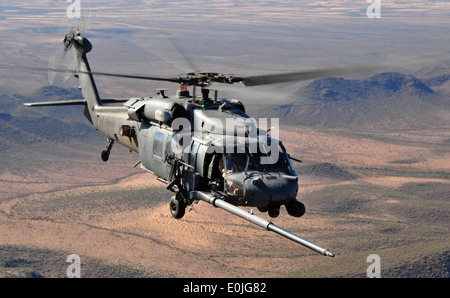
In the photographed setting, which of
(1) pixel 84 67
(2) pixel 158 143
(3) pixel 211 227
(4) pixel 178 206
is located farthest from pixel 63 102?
(3) pixel 211 227

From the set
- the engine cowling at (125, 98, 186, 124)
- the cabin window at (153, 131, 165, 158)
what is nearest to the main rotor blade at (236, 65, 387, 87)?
Result: the engine cowling at (125, 98, 186, 124)

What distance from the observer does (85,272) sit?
97.5 meters

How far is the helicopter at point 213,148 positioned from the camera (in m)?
27.6

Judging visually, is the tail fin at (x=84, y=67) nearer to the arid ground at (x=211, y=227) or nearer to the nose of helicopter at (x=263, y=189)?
the nose of helicopter at (x=263, y=189)

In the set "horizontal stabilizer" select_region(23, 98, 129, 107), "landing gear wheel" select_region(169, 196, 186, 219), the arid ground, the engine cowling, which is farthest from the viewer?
the arid ground

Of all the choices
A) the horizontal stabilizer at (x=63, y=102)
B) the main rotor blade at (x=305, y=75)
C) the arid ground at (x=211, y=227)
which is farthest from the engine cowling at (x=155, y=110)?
the arid ground at (x=211, y=227)

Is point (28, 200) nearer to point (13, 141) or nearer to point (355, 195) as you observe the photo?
point (13, 141)

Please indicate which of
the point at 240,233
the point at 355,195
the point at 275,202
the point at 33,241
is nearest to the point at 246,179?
the point at 275,202

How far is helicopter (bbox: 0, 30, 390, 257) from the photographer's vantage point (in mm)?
27562

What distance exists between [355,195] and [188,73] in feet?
342

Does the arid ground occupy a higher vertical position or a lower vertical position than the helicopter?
lower

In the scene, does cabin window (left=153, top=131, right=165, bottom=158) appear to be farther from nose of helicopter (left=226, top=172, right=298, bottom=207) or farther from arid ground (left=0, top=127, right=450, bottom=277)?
arid ground (left=0, top=127, right=450, bottom=277)

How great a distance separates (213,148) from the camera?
29125 millimetres

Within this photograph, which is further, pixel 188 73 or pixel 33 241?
pixel 33 241
